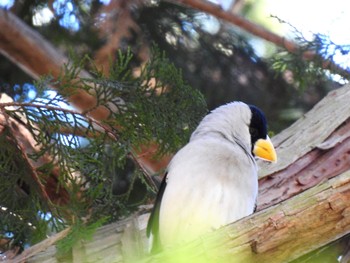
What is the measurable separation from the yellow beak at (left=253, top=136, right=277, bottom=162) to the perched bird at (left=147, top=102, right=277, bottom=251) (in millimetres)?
224

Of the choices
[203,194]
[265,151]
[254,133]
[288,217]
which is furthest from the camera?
[254,133]

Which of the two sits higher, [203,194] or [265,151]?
[203,194]

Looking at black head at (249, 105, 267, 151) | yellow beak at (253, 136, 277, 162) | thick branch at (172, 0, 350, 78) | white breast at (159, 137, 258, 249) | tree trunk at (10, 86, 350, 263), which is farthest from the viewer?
thick branch at (172, 0, 350, 78)

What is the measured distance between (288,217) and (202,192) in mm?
811

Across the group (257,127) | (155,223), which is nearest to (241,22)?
(257,127)

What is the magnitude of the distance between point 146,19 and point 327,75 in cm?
123

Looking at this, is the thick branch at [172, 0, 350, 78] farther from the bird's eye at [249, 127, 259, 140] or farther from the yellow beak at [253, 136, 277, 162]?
the yellow beak at [253, 136, 277, 162]

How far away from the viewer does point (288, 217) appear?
2.94 metres

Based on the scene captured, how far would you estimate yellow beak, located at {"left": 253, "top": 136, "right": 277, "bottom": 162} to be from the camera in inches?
166

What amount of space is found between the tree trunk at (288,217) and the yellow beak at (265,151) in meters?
0.07

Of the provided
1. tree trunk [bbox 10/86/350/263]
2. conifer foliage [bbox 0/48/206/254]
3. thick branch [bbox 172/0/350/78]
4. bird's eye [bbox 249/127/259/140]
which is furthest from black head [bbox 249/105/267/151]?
thick branch [bbox 172/0/350/78]

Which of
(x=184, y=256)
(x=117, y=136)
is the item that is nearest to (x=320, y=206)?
(x=184, y=256)

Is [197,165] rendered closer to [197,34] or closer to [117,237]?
[117,237]

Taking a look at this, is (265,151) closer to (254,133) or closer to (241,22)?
(254,133)
